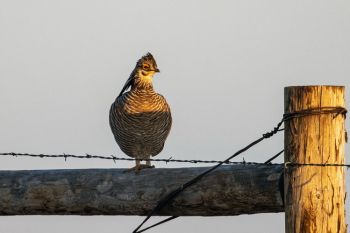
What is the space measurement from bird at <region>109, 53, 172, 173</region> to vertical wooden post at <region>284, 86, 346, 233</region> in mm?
4706

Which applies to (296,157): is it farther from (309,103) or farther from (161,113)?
(161,113)

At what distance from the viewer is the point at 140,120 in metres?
10.5

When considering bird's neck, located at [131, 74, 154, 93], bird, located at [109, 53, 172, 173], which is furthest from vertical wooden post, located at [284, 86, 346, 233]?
bird's neck, located at [131, 74, 154, 93]

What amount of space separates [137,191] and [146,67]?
4.71 meters

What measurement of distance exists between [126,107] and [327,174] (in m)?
5.07

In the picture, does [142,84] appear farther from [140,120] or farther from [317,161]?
[317,161]

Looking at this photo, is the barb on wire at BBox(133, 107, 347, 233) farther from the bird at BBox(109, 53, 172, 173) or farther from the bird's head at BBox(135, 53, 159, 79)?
the bird's head at BBox(135, 53, 159, 79)

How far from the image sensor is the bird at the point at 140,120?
10.5 meters

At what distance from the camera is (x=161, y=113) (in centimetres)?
1051

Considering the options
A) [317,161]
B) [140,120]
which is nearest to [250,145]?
[317,161]

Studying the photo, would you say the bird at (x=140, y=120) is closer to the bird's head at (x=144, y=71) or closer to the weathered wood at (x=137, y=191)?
the bird's head at (x=144, y=71)

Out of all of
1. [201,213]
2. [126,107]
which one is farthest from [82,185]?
[126,107]

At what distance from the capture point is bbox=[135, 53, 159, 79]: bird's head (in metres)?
11.2

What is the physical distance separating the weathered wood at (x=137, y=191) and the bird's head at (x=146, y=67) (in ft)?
14.3
